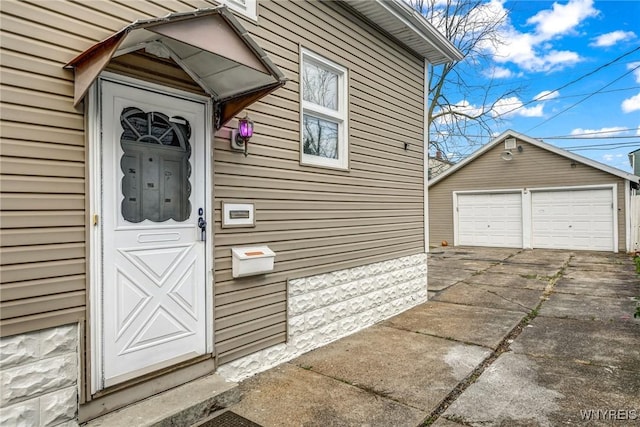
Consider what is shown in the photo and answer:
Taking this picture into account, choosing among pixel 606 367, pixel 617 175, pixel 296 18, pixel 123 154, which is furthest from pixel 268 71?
pixel 617 175

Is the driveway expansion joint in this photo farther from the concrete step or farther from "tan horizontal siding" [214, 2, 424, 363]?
"tan horizontal siding" [214, 2, 424, 363]

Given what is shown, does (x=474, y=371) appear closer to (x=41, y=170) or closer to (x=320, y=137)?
(x=320, y=137)

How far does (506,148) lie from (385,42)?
10248mm

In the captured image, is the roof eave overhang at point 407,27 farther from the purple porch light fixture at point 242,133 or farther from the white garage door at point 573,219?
the white garage door at point 573,219

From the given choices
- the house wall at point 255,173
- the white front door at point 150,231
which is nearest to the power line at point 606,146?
the house wall at point 255,173

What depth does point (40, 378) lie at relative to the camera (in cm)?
213

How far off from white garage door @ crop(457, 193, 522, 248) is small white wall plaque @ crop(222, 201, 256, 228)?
1236cm

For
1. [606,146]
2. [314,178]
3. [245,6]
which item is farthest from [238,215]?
[606,146]

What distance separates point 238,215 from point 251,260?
41 cm

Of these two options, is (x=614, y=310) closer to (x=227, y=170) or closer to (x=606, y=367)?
(x=606, y=367)

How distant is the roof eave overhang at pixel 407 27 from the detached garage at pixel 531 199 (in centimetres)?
846

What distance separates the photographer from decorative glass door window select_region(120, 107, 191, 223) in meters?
2.55

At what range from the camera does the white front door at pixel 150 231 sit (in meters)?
2.43

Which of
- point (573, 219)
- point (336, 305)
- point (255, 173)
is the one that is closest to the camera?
point (255, 173)
